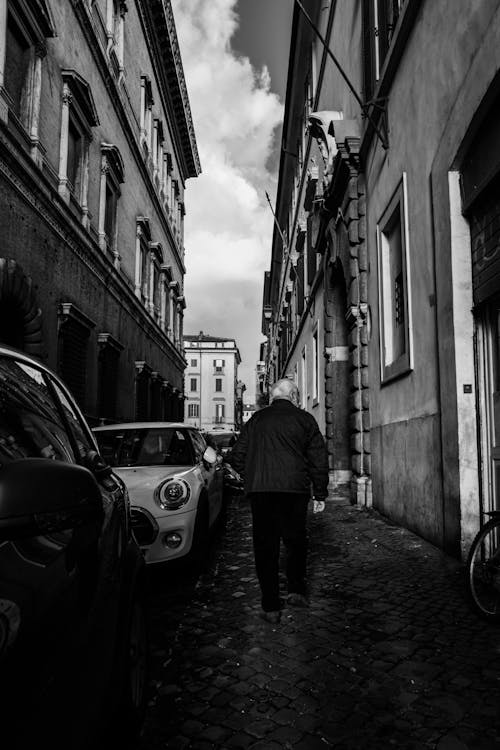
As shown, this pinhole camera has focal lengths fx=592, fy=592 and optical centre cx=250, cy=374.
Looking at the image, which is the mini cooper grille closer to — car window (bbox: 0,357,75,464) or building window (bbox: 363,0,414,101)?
car window (bbox: 0,357,75,464)

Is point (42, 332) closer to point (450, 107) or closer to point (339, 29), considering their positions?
point (450, 107)

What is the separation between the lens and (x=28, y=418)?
6.42 feet

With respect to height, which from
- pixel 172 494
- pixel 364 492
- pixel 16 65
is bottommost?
pixel 364 492

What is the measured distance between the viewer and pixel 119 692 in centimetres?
212

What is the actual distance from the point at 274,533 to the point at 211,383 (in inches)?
3203

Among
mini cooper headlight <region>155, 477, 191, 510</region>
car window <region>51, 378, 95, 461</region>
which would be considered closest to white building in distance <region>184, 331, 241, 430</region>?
mini cooper headlight <region>155, 477, 191, 510</region>

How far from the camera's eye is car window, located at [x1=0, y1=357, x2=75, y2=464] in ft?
5.68

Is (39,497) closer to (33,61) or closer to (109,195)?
(33,61)

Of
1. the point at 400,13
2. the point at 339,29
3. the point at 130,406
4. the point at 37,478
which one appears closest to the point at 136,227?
the point at 130,406

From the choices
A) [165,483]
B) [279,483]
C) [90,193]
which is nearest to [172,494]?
[165,483]

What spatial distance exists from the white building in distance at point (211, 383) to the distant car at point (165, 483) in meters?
75.4

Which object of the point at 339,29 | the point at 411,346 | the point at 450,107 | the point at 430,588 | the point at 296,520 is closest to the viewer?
the point at 296,520

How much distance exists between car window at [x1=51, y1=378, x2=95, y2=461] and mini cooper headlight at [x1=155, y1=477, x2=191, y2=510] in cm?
240

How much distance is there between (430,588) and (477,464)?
124 cm
